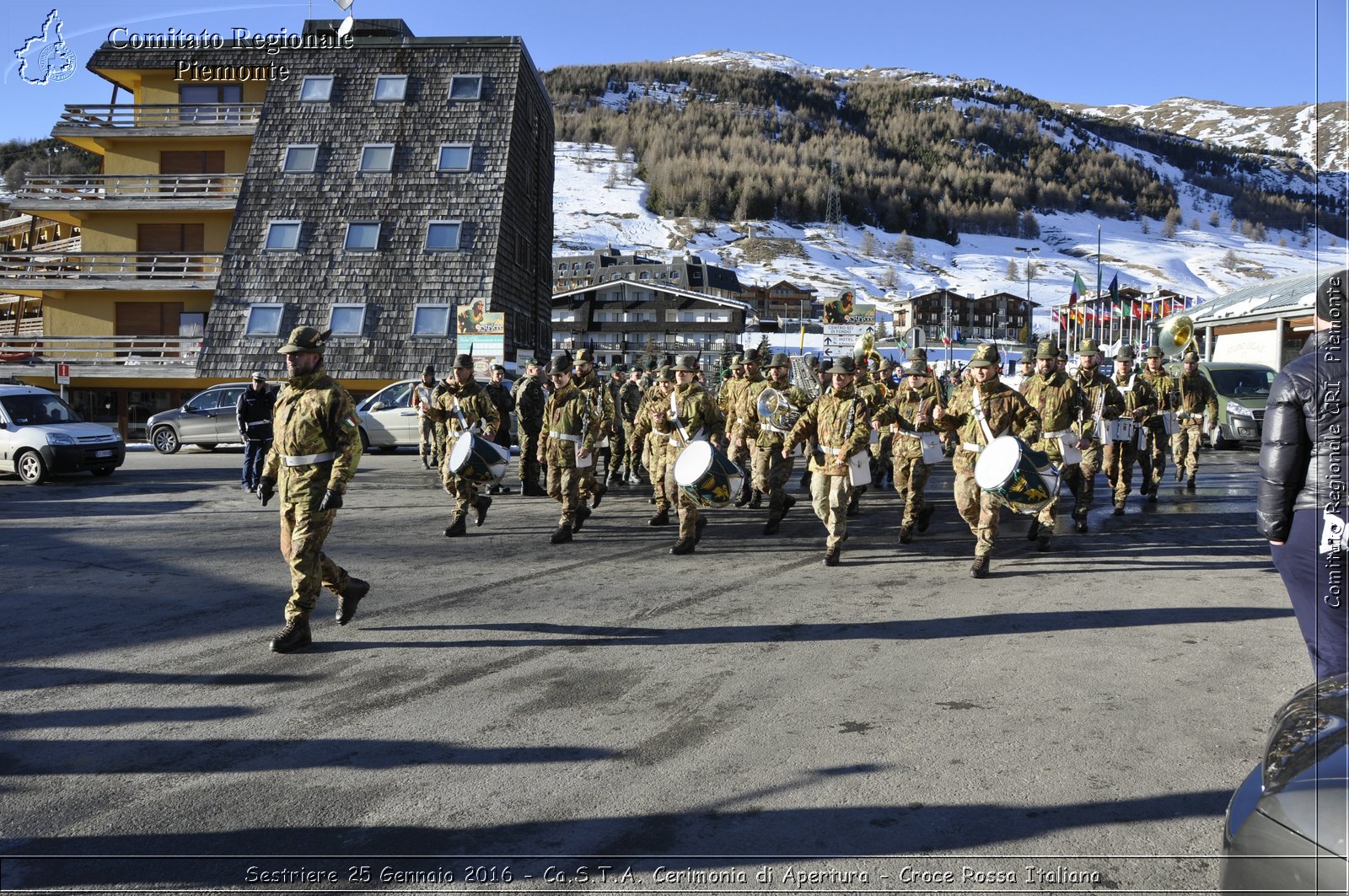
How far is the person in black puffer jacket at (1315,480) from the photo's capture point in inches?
151

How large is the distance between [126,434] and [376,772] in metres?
31.4

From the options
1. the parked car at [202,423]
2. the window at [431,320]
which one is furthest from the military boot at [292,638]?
the window at [431,320]

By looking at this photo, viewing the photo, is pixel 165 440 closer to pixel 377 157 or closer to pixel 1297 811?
pixel 377 157

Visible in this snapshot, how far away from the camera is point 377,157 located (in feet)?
99.5

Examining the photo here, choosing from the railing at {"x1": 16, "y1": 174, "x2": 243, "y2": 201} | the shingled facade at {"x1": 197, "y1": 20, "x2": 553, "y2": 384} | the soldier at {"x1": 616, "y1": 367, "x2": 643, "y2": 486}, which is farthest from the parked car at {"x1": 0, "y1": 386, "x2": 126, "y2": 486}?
the railing at {"x1": 16, "y1": 174, "x2": 243, "y2": 201}

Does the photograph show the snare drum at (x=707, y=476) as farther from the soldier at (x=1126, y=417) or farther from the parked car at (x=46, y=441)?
the parked car at (x=46, y=441)

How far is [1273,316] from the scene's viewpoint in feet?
86.9

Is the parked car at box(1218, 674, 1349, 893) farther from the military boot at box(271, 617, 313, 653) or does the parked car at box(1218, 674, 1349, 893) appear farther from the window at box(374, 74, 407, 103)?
the window at box(374, 74, 407, 103)

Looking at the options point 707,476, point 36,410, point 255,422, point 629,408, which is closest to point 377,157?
point 36,410

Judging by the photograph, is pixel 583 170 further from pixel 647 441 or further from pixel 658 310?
pixel 647 441

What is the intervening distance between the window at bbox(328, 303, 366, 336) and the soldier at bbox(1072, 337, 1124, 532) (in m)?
22.8

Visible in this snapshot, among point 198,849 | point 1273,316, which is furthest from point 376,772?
point 1273,316

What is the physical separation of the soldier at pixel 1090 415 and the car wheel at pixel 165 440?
66.8ft

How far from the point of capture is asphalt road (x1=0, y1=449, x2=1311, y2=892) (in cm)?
350
